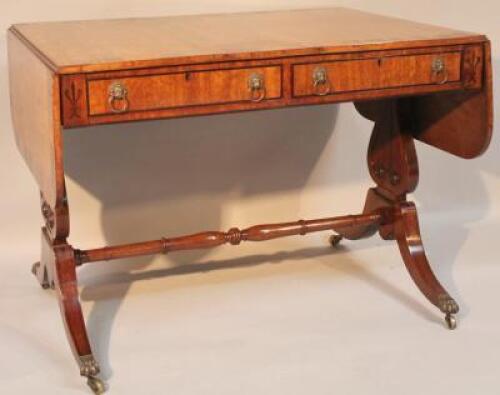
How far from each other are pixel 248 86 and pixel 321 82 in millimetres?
224

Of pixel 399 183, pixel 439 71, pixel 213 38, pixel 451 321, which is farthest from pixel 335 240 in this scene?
pixel 213 38

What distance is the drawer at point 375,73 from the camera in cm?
Result: 297

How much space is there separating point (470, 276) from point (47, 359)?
5.21 ft

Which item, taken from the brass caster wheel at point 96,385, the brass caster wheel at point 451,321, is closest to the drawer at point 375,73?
the brass caster wheel at point 451,321

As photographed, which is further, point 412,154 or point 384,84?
point 412,154

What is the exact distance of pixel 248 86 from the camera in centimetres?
291

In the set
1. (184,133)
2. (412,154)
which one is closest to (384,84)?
(412,154)

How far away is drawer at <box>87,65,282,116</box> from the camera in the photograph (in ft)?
9.07

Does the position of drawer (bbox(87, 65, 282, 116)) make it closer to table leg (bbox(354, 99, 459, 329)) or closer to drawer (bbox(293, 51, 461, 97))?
drawer (bbox(293, 51, 461, 97))

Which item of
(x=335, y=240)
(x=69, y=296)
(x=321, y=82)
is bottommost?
(x=335, y=240)

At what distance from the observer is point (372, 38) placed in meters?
3.09

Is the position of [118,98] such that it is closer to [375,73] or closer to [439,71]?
[375,73]

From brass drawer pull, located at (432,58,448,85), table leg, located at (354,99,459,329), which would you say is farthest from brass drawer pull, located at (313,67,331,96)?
table leg, located at (354,99,459,329)

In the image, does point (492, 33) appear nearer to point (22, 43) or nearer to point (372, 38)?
point (372, 38)
